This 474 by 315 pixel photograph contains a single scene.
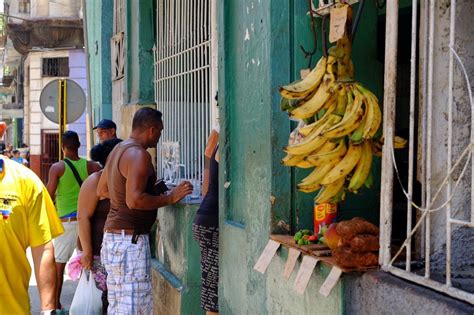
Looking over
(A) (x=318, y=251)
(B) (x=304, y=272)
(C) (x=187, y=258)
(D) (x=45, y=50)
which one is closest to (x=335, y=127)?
(A) (x=318, y=251)

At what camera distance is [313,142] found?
3.21 metres

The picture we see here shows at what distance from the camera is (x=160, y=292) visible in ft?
22.0

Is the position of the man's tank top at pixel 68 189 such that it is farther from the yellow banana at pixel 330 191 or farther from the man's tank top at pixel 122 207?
the yellow banana at pixel 330 191

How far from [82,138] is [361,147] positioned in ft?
65.2

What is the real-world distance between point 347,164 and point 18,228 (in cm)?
171

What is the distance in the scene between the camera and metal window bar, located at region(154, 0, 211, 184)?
20.4 ft

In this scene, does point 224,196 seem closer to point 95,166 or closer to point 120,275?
point 120,275

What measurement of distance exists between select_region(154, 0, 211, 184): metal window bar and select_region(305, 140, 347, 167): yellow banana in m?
2.95

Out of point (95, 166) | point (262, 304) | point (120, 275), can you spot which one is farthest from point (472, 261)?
point (95, 166)

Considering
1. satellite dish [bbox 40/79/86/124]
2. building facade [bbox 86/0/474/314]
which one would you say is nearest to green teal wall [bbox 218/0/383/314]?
building facade [bbox 86/0/474/314]

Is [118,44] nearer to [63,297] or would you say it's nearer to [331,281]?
[63,297]

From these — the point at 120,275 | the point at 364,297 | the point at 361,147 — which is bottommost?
the point at 120,275

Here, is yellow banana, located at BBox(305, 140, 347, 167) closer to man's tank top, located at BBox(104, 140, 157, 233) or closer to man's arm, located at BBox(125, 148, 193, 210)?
man's arm, located at BBox(125, 148, 193, 210)

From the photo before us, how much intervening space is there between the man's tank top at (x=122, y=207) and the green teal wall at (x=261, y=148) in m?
0.67
